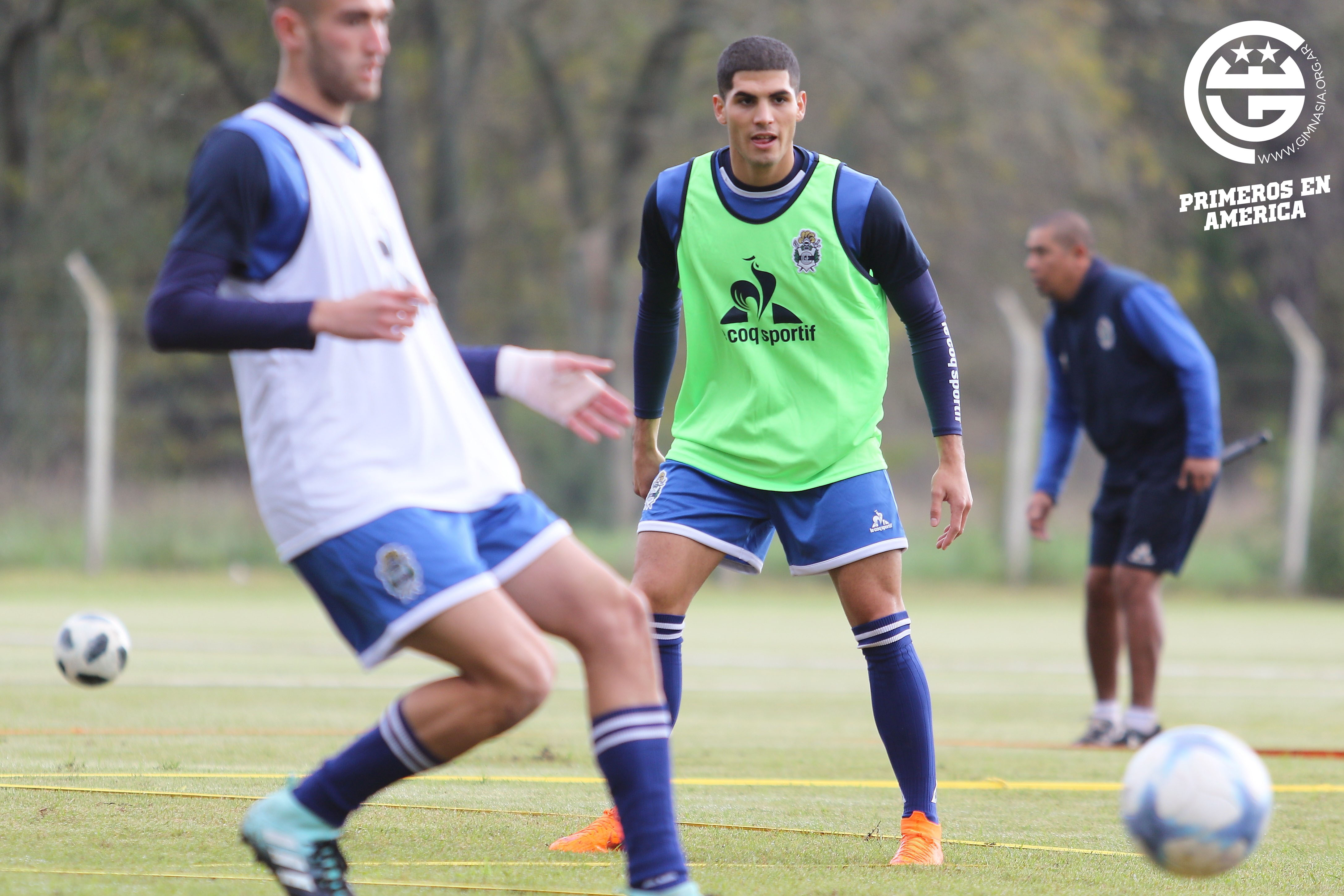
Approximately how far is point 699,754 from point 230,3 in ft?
Answer: 62.4

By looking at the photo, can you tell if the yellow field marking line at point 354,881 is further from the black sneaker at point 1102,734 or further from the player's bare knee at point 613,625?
the black sneaker at point 1102,734

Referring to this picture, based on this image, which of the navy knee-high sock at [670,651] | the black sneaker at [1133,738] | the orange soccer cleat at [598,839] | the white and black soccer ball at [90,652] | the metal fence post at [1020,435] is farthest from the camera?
the metal fence post at [1020,435]

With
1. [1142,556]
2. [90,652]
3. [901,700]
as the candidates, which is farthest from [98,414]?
[901,700]

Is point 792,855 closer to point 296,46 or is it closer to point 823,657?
point 296,46

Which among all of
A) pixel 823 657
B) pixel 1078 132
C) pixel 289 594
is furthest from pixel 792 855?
pixel 1078 132

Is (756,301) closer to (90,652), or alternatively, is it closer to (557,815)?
(557,815)

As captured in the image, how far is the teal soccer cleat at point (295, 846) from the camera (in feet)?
11.5

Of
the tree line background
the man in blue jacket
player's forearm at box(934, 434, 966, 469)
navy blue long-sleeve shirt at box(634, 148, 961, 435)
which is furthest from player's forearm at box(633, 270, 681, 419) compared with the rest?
the tree line background

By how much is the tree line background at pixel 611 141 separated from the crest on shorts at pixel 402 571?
1630cm

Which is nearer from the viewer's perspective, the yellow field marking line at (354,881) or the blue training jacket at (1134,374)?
the yellow field marking line at (354,881)

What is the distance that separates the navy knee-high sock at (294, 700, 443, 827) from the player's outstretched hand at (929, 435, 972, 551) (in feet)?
5.70

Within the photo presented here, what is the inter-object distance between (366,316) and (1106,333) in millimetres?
5590

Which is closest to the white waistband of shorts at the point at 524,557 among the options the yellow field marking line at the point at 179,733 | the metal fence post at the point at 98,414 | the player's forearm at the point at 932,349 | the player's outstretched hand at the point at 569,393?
the player's outstretched hand at the point at 569,393

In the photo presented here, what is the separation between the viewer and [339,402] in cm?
341
